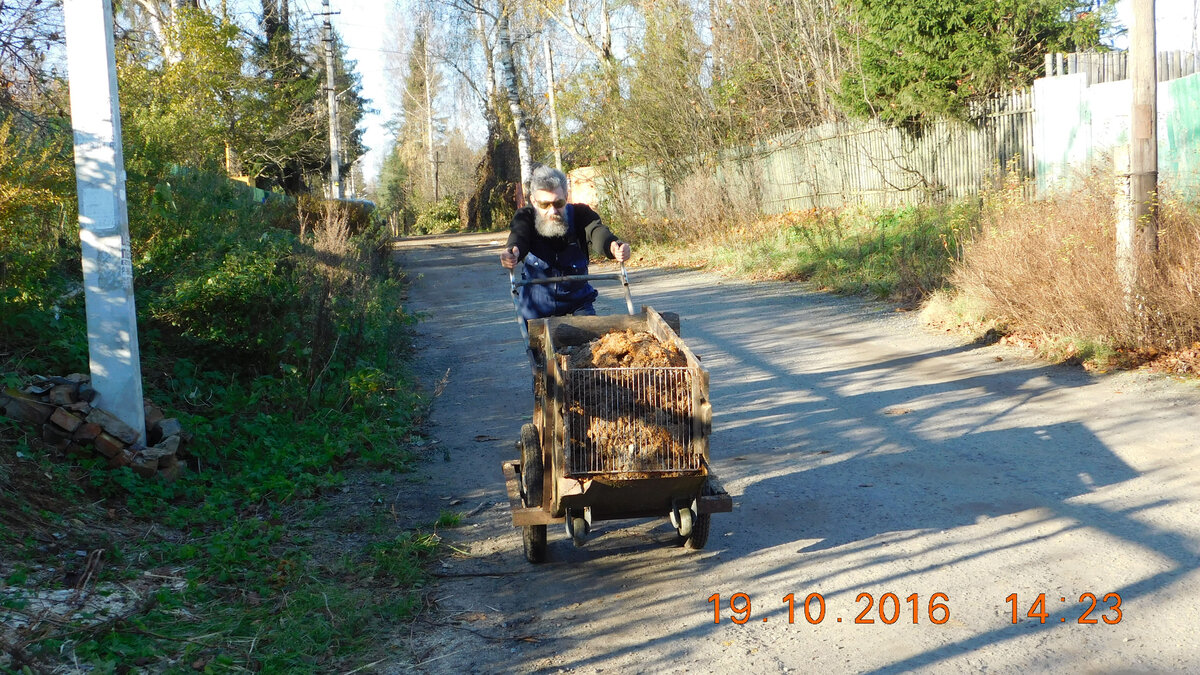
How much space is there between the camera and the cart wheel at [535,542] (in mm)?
4945

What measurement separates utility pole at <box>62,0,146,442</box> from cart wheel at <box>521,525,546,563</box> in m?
2.83

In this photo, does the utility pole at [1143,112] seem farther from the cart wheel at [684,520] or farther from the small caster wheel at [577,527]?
the small caster wheel at [577,527]

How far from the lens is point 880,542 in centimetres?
496

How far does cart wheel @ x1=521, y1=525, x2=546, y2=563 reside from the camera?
4945 mm

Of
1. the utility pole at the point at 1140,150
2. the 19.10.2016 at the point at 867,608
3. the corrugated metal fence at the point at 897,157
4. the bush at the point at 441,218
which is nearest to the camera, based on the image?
the 19.10.2016 at the point at 867,608

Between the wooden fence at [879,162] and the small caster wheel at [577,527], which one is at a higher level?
the wooden fence at [879,162]

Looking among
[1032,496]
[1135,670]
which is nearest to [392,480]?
[1032,496]

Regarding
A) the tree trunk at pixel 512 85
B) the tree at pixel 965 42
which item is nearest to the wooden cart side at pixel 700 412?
the tree at pixel 965 42

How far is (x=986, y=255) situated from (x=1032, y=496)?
530cm

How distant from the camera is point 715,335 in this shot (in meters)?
11.8

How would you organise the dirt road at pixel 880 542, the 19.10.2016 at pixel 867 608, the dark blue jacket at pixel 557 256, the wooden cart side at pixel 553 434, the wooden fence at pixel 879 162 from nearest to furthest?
the dirt road at pixel 880 542 < the 19.10.2016 at pixel 867 608 < the wooden cart side at pixel 553 434 < the dark blue jacket at pixel 557 256 < the wooden fence at pixel 879 162

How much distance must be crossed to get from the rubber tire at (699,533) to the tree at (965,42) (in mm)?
13623

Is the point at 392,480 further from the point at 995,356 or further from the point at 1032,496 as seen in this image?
the point at 995,356

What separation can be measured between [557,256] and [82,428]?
316cm
